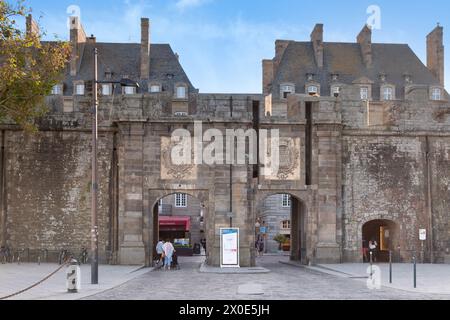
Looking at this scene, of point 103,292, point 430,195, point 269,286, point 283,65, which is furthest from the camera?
point 283,65

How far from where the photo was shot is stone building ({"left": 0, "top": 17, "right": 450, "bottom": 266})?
98.3 ft

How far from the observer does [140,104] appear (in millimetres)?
30156

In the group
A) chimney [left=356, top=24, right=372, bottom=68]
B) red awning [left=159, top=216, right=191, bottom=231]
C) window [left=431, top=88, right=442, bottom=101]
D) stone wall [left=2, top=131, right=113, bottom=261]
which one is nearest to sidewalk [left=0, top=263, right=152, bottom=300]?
stone wall [left=2, top=131, right=113, bottom=261]

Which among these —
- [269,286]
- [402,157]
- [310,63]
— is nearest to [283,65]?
[310,63]

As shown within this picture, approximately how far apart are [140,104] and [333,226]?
10.2 meters

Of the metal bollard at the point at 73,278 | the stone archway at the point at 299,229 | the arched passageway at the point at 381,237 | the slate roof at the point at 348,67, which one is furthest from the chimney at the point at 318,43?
the metal bollard at the point at 73,278

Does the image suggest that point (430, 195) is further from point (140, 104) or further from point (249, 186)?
point (140, 104)

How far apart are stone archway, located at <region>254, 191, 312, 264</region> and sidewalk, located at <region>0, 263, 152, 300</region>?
6.59m

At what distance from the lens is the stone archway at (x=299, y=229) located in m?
30.6

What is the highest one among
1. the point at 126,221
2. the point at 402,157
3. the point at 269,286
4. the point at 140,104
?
the point at 140,104

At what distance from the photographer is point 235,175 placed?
30.0m

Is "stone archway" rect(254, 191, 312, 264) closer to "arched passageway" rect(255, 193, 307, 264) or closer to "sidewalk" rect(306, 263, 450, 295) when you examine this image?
"sidewalk" rect(306, 263, 450, 295)

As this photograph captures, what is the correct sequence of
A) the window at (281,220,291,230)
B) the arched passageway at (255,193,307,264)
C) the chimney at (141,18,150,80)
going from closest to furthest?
the arched passageway at (255,193,307,264) < the window at (281,220,291,230) < the chimney at (141,18,150,80)

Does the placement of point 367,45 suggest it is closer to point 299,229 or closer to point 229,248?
point 299,229
